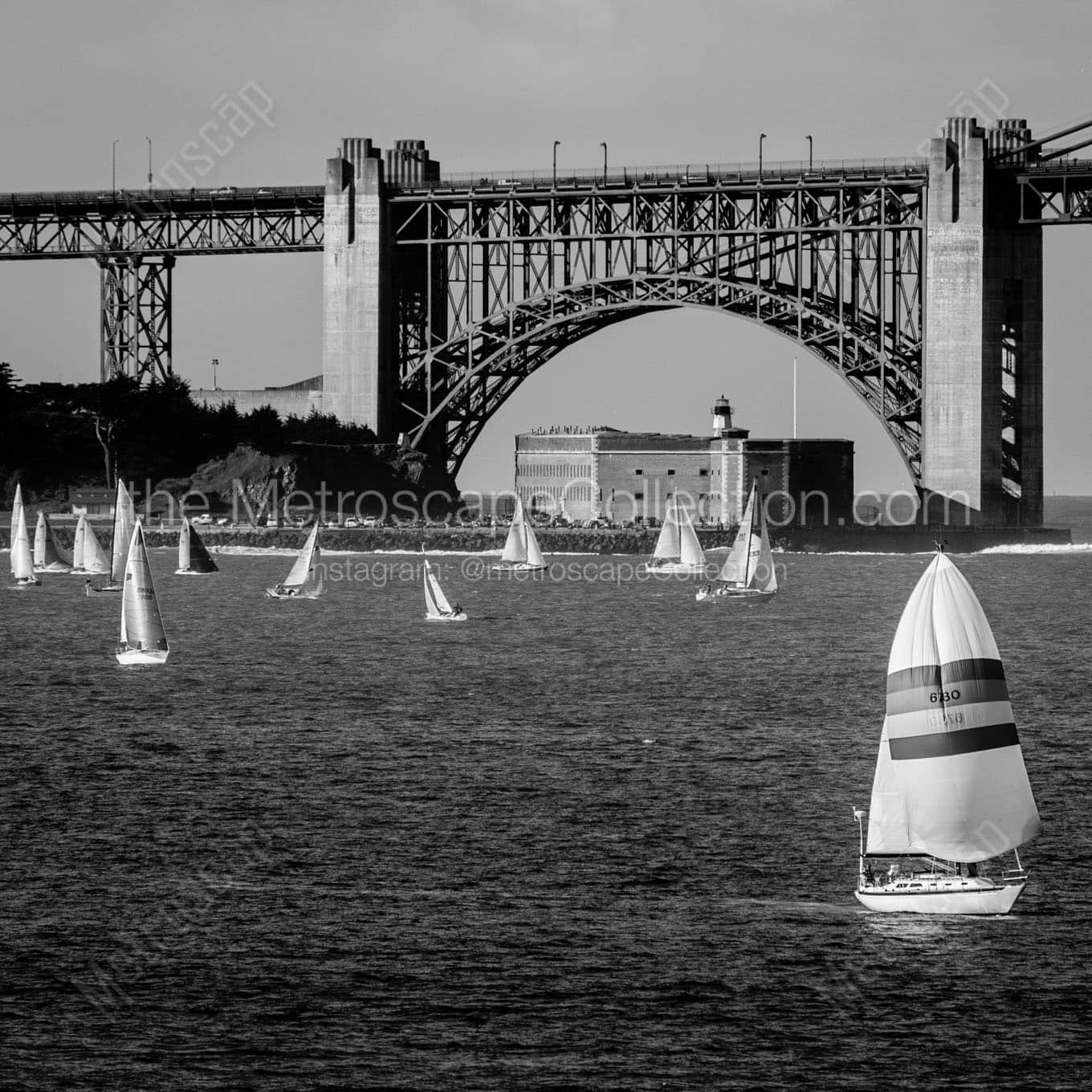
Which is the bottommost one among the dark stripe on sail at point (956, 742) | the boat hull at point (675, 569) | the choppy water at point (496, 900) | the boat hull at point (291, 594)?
the choppy water at point (496, 900)

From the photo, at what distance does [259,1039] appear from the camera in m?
35.7

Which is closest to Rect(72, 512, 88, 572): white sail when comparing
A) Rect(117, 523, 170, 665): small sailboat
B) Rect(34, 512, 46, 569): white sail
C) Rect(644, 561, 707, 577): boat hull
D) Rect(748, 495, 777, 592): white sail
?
Rect(34, 512, 46, 569): white sail

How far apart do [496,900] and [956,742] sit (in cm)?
1011

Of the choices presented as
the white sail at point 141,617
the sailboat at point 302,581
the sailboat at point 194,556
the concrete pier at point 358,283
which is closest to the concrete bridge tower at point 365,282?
the concrete pier at point 358,283

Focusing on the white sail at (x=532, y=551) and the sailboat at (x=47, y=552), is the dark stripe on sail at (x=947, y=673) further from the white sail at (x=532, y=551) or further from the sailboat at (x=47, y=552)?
the sailboat at (x=47, y=552)

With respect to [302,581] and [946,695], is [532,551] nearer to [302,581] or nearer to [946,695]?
[302,581]

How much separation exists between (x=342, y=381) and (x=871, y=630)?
72099 millimetres

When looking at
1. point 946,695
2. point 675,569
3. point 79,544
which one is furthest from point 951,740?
point 79,544

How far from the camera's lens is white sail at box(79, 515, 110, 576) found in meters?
158

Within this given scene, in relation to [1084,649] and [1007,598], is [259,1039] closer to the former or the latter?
[1084,649]

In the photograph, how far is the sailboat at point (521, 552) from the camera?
162 metres

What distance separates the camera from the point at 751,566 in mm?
126438

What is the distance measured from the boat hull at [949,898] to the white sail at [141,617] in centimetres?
4509

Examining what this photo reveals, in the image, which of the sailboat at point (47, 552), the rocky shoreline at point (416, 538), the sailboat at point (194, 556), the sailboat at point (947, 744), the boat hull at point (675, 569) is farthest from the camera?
the rocky shoreline at point (416, 538)
